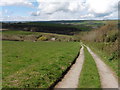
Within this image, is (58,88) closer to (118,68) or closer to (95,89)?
(95,89)

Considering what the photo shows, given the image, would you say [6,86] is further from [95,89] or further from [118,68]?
[118,68]

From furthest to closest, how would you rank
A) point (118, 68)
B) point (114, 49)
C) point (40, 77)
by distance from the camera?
point (114, 49)
point (118, 68)
point (40, 77)

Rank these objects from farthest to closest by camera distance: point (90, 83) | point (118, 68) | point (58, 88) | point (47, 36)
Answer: point (47, 36), point (118, 68), point (90, 83), point (58, 88)

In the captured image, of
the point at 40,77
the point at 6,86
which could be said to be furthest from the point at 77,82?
the point at 6,86

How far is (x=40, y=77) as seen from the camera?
16.1 meters

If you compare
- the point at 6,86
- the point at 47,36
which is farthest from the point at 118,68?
the point at 47,36

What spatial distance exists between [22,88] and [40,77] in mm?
3219

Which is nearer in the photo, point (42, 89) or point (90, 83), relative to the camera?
point (42, 89)

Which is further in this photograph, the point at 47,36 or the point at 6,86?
the point at 47,36

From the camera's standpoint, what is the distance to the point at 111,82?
15.9m

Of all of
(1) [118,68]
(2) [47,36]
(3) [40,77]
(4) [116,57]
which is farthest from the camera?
(2) [47,36]

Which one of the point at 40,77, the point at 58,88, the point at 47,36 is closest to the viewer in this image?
the point at 58,88

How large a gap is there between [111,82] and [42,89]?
253 inches

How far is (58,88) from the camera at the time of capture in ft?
45.8
